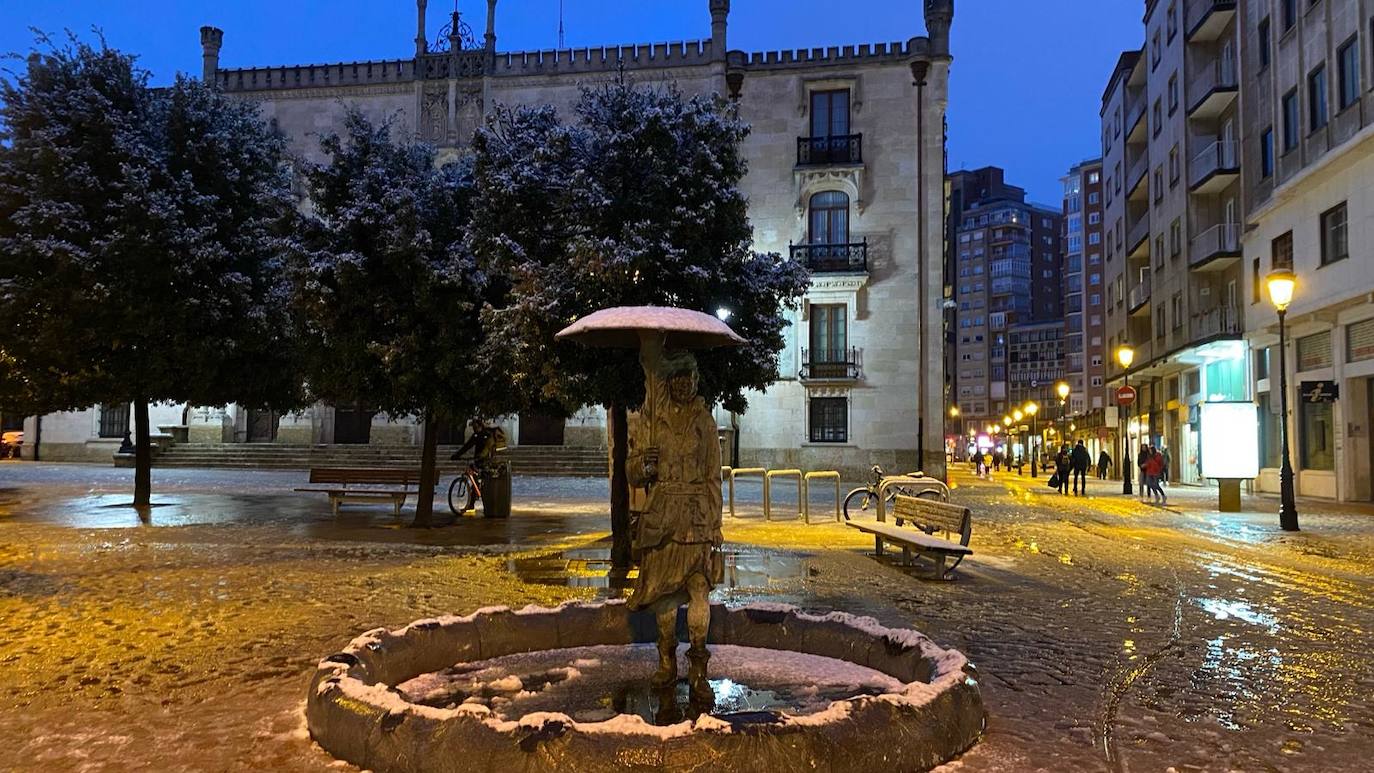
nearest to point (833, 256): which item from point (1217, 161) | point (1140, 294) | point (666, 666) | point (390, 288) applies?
point (1217, 161)

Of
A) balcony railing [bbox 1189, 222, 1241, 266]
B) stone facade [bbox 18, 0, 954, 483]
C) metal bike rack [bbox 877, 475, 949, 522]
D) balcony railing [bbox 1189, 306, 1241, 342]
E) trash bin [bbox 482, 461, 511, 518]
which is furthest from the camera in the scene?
stone facade [bbox 18, 0, 954, 483]

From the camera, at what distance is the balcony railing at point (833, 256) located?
113 feet

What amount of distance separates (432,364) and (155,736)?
910 centimetres

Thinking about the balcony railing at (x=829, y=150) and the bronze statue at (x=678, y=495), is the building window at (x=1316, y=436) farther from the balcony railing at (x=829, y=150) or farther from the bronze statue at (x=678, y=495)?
the bronze statue at (x=678, y=495)

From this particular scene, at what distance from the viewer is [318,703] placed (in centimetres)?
462

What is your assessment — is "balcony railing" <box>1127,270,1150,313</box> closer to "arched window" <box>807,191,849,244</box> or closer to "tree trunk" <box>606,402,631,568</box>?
"arched window" <box>807,191,849,244</box>

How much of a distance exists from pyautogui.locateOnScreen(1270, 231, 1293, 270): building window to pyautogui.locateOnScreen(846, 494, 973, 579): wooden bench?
58.3 ft

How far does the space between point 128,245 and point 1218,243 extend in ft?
99.1

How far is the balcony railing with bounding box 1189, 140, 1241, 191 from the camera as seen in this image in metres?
28.9

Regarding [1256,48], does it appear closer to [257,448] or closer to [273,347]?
[273,347]

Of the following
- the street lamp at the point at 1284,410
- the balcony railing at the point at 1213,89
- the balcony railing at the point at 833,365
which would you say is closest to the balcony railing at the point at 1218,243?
the balcony railing at the point at 1213,89

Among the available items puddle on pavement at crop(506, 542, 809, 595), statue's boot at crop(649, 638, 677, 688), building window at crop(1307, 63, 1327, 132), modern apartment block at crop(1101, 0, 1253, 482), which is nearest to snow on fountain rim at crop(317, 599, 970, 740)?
statue's boot at crop(649, 638, 677, 688)

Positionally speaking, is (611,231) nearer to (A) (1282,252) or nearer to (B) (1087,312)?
(A) (1282,252)

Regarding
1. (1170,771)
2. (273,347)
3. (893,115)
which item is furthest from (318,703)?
(893,115)
